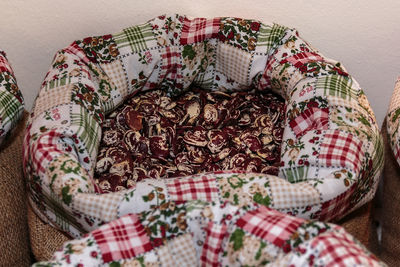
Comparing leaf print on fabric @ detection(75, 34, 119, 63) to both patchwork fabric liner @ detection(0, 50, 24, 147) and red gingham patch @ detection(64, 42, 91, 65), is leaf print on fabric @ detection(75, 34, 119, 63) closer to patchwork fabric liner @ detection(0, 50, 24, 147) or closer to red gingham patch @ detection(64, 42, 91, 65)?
red gingham patch @ detection(64, 42, 91, 65)

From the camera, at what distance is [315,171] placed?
1.08 m

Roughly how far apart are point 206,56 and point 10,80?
48 cm

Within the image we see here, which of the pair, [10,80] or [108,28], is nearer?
[10,80]

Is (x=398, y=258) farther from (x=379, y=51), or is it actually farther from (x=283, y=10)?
(x=283, y=10)

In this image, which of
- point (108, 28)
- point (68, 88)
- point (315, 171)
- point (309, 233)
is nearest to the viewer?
point (309, 233)

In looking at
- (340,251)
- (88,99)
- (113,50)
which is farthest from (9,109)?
(340,251)

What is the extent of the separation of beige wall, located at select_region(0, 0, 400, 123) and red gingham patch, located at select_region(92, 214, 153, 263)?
67cm

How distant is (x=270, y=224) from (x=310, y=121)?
1.20ft

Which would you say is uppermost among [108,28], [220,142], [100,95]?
[108,28]

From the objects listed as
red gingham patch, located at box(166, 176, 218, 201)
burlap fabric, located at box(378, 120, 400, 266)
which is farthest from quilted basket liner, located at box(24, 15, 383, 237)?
burlap fabric, located at box(378, 120, 400, 266)

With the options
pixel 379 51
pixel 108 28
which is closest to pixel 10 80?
pixel 108 28

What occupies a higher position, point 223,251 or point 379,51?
point 379,51

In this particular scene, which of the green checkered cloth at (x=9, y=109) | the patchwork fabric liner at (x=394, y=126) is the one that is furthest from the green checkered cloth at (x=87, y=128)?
the patchwork fabric liner at (x=394, y=126)

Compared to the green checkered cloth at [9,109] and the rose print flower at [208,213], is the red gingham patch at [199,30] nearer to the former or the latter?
the green checkered cloth at [9,109]
